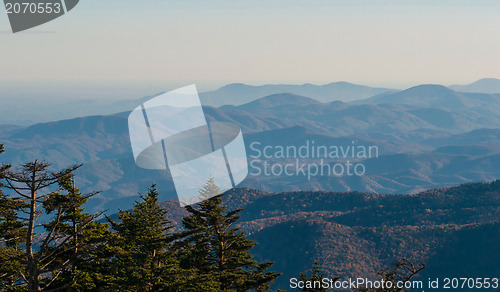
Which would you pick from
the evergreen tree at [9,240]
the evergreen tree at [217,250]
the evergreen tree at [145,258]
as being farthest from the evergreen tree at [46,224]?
the evergreen tree at [217,250]

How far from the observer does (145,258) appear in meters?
29.7

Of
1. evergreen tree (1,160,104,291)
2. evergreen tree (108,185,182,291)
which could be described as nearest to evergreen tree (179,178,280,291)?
evergreen tree (108,185,182,291)

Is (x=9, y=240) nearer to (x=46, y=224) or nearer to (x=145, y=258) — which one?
(x=46, y=224)

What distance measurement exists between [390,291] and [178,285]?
11.1 meters

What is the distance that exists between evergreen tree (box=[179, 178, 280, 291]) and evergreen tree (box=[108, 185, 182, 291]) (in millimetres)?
2269

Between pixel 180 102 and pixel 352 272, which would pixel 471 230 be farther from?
pixel 180 102

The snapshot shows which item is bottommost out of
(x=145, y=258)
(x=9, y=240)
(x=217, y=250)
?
(x=217, y=250)

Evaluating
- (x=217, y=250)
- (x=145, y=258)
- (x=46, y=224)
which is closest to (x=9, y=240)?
(x=46, y=224)

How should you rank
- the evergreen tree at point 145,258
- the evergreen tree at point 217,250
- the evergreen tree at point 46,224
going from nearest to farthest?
the evergreen tree at point 46,224 → the evergreen tree at point 145,258 → the evergreen tree at point 217,250

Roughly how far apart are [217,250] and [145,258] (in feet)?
23.2

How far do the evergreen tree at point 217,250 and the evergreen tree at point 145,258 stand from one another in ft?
7.44

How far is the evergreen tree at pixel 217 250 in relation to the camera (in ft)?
113

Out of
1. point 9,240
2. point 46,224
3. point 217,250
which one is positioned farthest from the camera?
point 217,250

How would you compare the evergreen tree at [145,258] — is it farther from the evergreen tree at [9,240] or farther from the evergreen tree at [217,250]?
the evergreen tree at [9,240]
